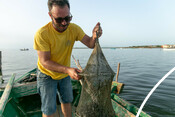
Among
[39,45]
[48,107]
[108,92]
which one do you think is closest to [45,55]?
[39,45]

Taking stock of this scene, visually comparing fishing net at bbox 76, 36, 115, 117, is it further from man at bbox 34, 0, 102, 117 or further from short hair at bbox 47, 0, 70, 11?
short hair at bbox 47, 0, 70, 11

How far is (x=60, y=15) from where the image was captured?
2252mm

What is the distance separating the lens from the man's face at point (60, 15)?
221 cm

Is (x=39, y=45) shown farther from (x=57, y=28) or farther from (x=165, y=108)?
(x=165, y=108)

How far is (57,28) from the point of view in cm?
257

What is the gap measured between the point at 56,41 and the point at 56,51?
235 millimetres

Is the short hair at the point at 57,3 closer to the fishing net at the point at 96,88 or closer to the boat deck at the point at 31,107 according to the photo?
the fishing net at the point at 96,88

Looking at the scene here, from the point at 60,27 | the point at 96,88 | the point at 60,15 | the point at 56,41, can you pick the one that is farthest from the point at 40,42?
the point at 96,88

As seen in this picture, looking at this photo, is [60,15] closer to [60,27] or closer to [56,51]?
[60,27]

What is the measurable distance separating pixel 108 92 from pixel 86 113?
0.50 m

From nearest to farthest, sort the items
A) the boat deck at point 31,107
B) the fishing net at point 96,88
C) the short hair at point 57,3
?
the fishing net at point 96,88
the short hair at point 57,3
the boat deck at point 31,107

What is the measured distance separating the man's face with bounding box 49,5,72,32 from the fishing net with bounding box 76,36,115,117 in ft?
3.23

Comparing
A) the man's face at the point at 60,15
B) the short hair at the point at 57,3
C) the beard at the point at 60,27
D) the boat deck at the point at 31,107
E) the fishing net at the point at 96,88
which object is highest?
the short hair at the point at 57,3

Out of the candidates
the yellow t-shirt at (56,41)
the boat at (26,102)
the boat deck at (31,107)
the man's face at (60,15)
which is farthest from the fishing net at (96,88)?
the boat deck at (31,107)
